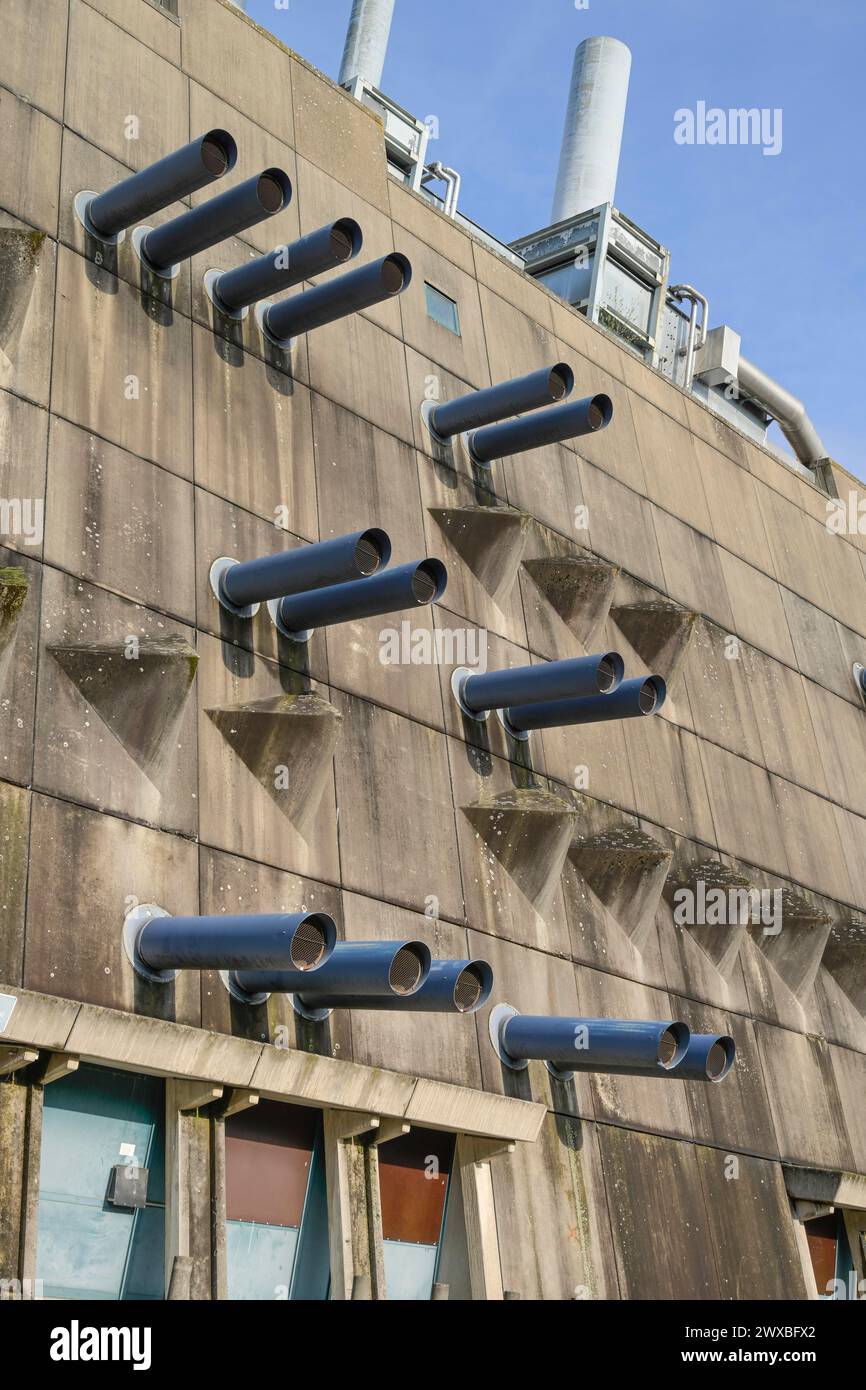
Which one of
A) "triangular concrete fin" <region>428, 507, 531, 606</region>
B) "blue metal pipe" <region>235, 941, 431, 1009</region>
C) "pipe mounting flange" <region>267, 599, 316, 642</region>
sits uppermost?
"triangular concrete fin" <region>428, 507, 531, 606</region>

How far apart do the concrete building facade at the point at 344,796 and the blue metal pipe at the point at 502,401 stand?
0.41 meters

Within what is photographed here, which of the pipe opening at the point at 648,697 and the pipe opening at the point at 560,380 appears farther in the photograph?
the pipe opening at the point at 560,380

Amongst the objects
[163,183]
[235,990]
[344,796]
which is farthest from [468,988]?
[163,183]

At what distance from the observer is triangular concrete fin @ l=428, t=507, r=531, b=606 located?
21016mm

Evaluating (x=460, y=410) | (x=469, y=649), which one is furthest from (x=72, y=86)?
(x=469, y=649)

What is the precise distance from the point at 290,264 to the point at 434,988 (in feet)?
27.5

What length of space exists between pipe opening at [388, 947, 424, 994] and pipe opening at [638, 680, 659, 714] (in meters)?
6.22

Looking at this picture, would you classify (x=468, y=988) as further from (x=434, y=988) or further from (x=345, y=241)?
(x=345, y=241)

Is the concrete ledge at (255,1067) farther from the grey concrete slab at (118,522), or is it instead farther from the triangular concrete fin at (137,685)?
the grey concrete slab at (118,522)

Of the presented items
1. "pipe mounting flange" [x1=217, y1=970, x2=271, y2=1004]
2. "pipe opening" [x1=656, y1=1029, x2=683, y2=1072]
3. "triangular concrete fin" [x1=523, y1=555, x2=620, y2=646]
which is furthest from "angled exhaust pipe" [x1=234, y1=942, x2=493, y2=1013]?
"triangular concrete fin" [x1=523, y1=555, x2=620, y2=646]

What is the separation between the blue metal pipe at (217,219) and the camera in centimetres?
1631

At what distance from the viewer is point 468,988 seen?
14391 millimetres

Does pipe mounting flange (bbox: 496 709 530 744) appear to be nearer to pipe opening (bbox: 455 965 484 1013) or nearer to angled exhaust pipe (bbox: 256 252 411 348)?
angled exhaust pipe (bbox: 256 252 411 348)

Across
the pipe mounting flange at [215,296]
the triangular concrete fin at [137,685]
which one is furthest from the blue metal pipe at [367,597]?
the pipe mounting flange at [215,296]
